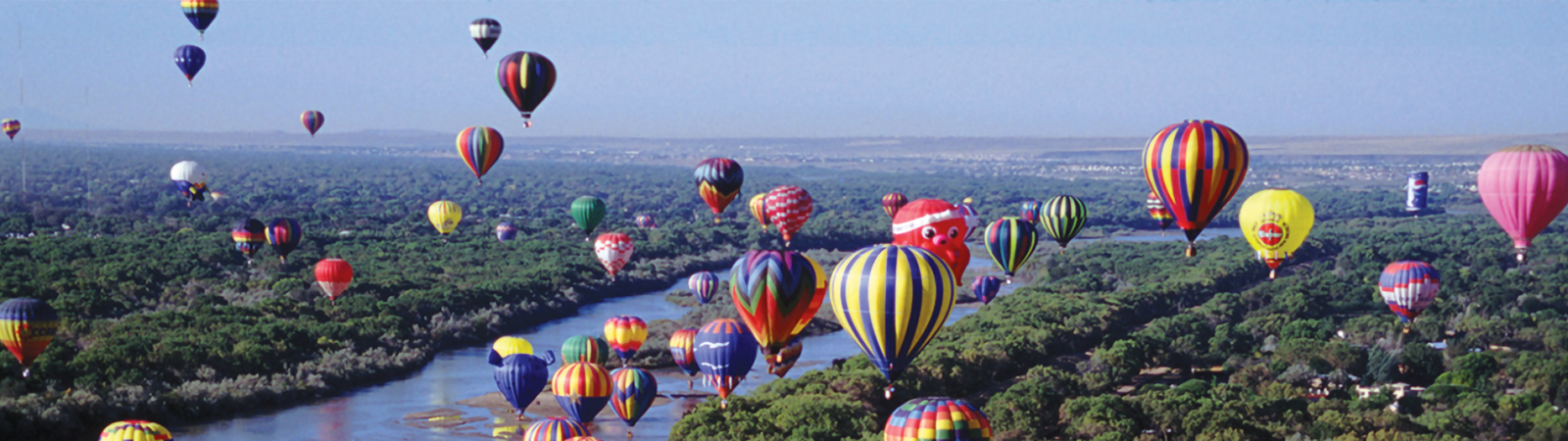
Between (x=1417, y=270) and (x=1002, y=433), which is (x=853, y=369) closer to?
(x=1002, y=433)

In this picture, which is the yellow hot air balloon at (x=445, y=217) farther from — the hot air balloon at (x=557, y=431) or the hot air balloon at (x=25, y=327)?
the hot air balloon at (x=557, y=431)

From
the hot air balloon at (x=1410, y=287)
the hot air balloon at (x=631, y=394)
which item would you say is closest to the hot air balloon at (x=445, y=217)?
the hot air balloon at (x=631, y=394)

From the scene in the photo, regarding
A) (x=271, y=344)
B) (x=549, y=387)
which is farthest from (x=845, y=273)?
(x=271, y=344)

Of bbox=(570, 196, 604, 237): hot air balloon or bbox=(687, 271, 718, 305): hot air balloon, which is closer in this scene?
bbox=(687, 271, 718, 305): hot air balloon

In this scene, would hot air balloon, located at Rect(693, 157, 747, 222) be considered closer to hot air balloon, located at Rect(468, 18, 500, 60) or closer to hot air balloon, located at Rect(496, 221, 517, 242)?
hot air balloon, located at Rect(468, 18, 500, 60)

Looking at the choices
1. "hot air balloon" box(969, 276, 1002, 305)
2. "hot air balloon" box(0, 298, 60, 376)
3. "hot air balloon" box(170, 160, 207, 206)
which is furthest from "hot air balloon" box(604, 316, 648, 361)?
"hot air balloon" box(170, 160, 207, 206)

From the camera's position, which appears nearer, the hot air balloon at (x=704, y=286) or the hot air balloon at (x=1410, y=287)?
the hot air balloon at (x=1410, y=287)

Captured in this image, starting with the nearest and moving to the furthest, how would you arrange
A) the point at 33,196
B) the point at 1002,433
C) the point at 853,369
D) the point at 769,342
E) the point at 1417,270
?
the point at 769,342, the point at 1002,433, the point at 853,369, the point at 1417,270, the point at 33,196
